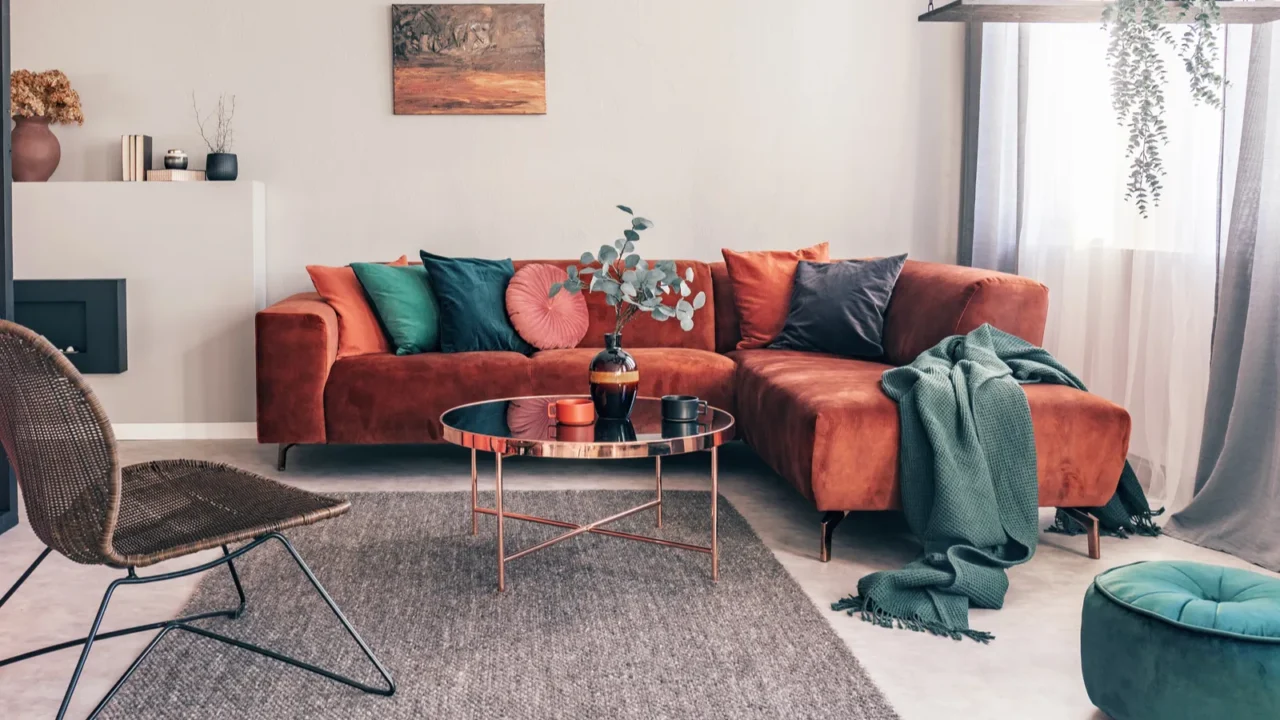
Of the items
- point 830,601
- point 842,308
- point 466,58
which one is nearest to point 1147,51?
point 830,601

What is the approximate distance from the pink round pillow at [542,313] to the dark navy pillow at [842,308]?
0.84 metres

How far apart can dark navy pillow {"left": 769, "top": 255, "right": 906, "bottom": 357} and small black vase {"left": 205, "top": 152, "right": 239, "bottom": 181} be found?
257 cm

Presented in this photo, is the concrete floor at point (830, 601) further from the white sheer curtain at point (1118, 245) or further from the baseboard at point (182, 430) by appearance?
the baseboard at point (182, 430)

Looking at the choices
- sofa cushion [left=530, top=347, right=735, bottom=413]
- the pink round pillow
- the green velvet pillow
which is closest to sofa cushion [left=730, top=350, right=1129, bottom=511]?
sofa cushion [left=530, top=347, right=735, bottom=413]

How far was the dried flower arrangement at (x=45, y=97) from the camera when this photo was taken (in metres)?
4.79

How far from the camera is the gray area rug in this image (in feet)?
6.78

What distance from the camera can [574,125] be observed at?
17.0 feet

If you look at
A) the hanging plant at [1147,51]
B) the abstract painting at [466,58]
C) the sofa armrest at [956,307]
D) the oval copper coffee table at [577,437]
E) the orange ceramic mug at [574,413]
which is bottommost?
the oval copper coffee table at [577,437]

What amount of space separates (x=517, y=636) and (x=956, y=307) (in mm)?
2102

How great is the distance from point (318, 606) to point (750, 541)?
126cm

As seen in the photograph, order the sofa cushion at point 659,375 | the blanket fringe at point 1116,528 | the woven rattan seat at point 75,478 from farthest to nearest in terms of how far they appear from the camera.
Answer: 1. the sofa cushion at point 659,375
2. the blanket fringe at point 1116,528
3. the woven rattan seat at point 75,478

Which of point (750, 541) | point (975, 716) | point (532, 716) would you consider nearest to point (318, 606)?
point (532, 716)

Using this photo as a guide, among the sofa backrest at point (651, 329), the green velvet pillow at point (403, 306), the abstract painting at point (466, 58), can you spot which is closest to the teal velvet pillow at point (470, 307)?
the green velvet pillow at point (403, 306)

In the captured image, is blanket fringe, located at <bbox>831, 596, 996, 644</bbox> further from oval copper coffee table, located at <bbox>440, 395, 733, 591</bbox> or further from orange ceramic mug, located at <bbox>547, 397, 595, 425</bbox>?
orange ceramic mug, located at <bbox>547, 397, 595, 425</bbox>
